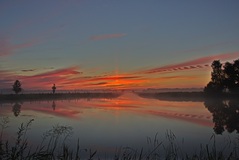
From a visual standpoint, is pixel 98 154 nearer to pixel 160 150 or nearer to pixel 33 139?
pixel 160 150

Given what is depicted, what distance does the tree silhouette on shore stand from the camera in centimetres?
7012

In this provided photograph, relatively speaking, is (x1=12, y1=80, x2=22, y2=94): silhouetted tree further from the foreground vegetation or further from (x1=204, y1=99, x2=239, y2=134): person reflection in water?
the foreground vegetation

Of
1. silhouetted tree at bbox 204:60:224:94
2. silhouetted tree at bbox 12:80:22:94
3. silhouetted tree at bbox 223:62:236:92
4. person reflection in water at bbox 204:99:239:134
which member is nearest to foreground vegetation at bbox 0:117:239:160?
person reflection in water at bbox 204:99:239:134

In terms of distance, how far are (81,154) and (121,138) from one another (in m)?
5.65

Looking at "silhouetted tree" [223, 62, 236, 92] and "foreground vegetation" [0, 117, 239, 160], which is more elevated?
"silhouetted tree" [223, 62, 236, 92]

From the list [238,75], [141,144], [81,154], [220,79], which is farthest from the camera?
[220,79]

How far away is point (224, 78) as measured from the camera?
7281 centimetres

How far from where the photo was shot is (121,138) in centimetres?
1816

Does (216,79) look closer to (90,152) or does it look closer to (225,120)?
(225,120)

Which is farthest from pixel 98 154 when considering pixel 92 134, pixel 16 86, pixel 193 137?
pixel 16 86

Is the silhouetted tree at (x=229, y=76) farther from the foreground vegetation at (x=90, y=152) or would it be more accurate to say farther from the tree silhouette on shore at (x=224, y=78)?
the foreground vegetation at (x=90, y=152)

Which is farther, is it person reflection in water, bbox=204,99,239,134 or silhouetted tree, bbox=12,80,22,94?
silhouetted tree, bbox=12,80,22,94

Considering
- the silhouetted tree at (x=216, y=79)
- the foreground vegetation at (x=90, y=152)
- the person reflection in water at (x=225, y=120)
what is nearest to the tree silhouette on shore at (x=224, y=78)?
the silhouetted tree at (x=216, y=79)

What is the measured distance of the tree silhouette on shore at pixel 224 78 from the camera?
70125 millimetres
